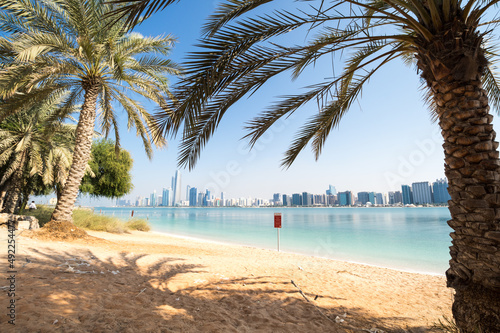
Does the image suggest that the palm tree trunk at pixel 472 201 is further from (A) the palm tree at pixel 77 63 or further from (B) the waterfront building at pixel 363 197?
(B) the waterfront building at pixel 363 197

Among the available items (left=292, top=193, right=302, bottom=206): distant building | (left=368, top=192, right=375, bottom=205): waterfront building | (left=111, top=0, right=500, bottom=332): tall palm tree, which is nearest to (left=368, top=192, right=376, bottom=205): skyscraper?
(left=368, top=192, right=375, bottom=205): waterfront building

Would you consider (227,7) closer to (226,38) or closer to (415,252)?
(226,38)

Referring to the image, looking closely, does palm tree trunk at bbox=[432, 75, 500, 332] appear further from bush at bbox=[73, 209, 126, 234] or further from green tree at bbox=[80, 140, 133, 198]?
green tree at bbox=[80, 140, 133, 198]

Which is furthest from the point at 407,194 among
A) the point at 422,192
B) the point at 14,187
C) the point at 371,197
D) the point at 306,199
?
the point at 14,187

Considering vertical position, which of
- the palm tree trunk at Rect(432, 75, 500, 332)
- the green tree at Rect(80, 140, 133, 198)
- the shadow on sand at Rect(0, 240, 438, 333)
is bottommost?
the shadow on sand at Rect(0, 240, 438, 333)

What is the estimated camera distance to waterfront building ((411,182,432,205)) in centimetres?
5656

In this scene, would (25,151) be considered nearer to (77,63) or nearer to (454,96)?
(77,63)

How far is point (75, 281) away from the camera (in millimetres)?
3484

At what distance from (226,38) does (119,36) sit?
7.11 metres

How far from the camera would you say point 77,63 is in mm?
8188

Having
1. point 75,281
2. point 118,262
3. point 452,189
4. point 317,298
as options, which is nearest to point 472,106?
point 452,189

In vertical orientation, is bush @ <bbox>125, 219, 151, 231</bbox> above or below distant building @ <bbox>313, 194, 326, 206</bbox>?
below

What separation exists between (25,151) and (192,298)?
571 inches

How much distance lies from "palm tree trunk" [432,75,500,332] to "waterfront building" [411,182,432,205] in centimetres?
6656
